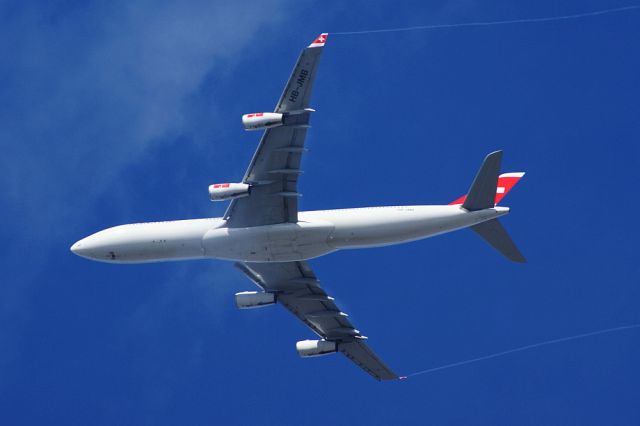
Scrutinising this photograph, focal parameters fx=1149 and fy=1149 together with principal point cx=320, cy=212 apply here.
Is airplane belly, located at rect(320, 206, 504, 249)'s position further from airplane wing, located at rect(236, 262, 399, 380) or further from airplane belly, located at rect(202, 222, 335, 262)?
airplane wing, located at rect(236, 262, 399, 380)

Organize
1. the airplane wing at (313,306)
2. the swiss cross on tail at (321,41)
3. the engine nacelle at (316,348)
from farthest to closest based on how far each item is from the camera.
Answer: the engine nacelle at (316,348) < the airplane wing at (313,306) < the swiss cross on tail at (321,41)

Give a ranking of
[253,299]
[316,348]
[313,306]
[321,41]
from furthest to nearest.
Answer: [316,348] < [313,306] < [253,299] < [321,41]

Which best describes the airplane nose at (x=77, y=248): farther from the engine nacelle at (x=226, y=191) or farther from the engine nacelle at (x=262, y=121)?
the engine nacelle at (x=262, y=121)

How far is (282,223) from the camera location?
64125 mm

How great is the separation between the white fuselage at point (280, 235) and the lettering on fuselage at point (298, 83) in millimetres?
8320

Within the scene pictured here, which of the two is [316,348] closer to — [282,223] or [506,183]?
[282,223]

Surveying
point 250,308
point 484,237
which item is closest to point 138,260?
point 250,308

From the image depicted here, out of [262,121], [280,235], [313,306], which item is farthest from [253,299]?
[262,121]

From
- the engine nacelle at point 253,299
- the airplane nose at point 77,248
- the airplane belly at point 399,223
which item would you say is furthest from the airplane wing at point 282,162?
the airplane nose at point 77,248

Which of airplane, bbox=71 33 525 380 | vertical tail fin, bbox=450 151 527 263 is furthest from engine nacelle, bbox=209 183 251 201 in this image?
vertical tail fin, bbox=450 151 527 263

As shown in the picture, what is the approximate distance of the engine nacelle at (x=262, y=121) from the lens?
58875 millimetres

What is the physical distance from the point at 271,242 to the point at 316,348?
11.0m

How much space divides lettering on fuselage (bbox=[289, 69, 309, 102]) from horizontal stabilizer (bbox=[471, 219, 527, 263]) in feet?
43.1

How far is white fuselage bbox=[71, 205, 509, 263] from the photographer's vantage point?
207 feet
